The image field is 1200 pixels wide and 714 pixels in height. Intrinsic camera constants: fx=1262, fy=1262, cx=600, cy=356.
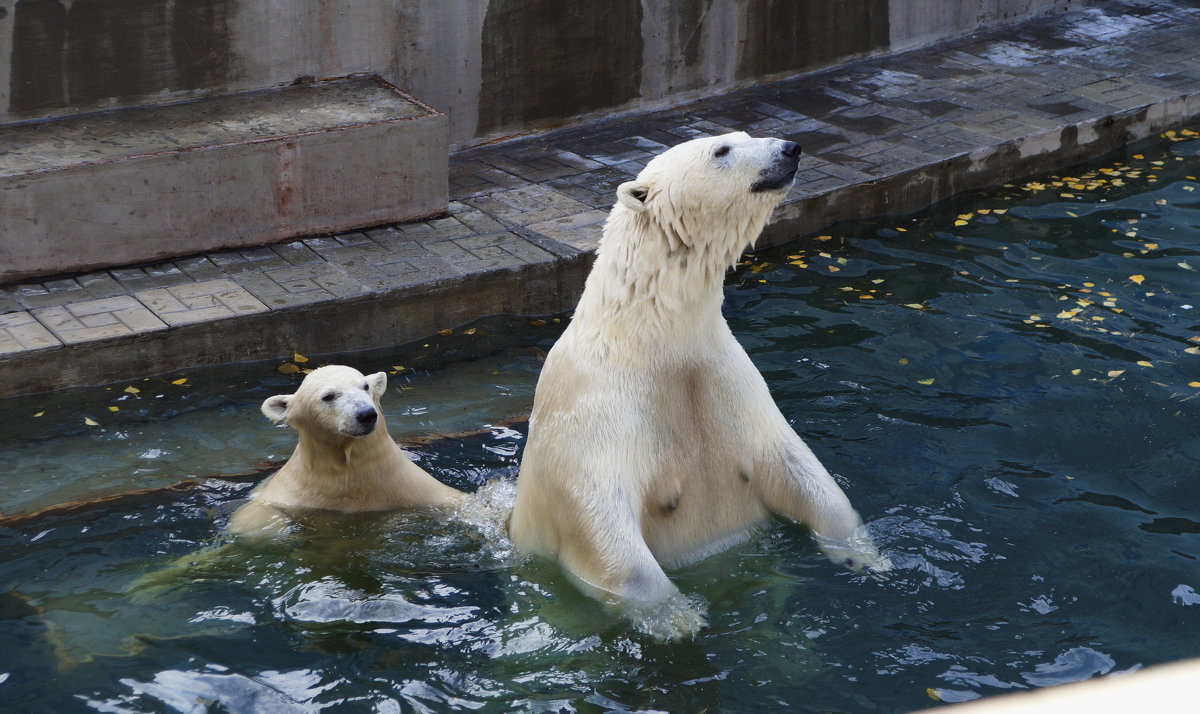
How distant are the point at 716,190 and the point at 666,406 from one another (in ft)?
2.54

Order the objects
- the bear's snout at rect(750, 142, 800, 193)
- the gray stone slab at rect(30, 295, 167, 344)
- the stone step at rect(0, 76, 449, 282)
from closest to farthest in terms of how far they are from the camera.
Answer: the bear's snout at rect(750, 142, 800, 193)
the gray stone slab at rect(30, 295, 167, 344)
the stone step at rect(0, 76, 449, 282)

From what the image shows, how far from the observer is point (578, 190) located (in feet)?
29.1

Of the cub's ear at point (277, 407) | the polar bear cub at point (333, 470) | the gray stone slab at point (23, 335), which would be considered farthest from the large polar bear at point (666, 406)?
the gray stone slab at point (23, 335)

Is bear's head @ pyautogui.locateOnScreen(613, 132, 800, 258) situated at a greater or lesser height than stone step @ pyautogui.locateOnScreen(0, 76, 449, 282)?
greater

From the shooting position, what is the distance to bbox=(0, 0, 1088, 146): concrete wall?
8133 millimetres

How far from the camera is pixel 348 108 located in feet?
28.1

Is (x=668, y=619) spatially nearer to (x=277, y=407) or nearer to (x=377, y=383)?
(x=377, y=383)

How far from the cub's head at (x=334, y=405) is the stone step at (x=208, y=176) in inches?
109

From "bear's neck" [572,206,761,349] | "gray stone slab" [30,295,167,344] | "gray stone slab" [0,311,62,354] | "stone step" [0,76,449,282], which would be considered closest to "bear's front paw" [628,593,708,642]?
"bear's neck" [572,206,761,349]

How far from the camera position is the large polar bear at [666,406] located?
423 cm

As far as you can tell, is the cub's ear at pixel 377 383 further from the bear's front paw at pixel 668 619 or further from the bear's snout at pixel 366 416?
the bear's front paw at pixel 668 619

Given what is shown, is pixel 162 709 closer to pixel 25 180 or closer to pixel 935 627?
pixel 935 627

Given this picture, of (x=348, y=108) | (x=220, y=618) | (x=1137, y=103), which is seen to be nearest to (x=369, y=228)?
(x=348, y=108)

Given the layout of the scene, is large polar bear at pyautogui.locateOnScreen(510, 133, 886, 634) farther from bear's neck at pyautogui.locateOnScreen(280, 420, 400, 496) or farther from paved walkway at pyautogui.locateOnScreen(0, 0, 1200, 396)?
paved walkway at pyautogui.locateOnScreen(0, 0, 1200, 396)
